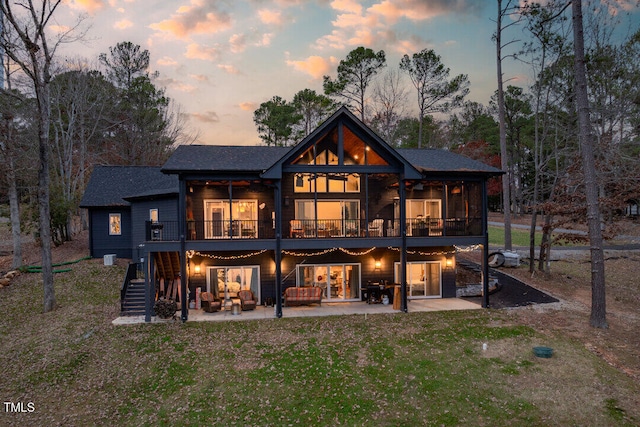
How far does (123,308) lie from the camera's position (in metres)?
15.6

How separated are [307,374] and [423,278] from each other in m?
10.4

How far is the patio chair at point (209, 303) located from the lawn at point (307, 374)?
1.76 meters

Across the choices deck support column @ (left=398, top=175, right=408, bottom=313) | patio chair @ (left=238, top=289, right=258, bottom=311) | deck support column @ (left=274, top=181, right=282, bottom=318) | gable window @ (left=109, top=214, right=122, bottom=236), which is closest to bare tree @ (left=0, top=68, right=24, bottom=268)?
gable window @ (left=109, top=214, right=122, bottom=236)

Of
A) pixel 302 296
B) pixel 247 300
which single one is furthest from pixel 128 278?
pixel 302 296

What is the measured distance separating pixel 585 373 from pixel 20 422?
14.3m

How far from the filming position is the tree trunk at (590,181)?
43.6 feet

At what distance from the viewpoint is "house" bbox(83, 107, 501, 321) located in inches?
608

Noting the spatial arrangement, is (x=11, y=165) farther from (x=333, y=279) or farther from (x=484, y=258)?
(x=484, y=258)

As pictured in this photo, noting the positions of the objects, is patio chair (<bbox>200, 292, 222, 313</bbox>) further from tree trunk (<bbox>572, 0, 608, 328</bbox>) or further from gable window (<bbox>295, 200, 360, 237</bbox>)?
tree trunk (<bbox>572, 0, 608, 328</bbox>)

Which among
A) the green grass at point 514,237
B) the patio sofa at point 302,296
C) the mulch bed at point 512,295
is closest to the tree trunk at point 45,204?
the patio sofa at point 302,296

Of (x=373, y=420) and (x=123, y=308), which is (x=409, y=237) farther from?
(x=123, y=308)

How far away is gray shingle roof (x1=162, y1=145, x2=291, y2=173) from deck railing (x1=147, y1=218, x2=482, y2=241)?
2650mm

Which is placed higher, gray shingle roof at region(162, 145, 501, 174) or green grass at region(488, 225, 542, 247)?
gray shingle roof at region(162, 145, 501, 174)

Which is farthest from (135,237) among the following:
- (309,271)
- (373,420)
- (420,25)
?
(420,25)
